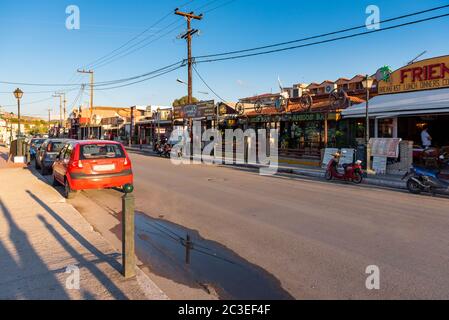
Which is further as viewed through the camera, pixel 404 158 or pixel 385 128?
pixel 385 128

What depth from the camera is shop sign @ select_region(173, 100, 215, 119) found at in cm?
2940

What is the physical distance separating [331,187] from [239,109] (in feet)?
54.2

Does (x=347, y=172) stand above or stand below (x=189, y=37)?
below

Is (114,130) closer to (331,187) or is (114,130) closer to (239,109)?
(239,109)

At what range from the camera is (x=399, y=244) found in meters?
5.82

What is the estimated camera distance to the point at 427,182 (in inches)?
424

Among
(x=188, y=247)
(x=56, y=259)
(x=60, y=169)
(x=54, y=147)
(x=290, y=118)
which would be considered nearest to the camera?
(x=56, y=259)

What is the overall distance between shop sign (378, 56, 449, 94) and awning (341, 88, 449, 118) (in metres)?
0.32

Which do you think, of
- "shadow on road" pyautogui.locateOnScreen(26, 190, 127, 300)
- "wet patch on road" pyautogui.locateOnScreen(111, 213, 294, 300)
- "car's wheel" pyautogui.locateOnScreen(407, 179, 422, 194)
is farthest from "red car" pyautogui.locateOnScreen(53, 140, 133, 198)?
"car's wheel" pyautogui.locateOnScreen(407, 179, 422, 194)

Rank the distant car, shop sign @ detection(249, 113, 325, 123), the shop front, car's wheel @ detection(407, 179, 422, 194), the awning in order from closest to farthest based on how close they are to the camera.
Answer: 1. car's wheel @ detection(407, 179, 422, 194)
2. the awning
3. the shop front
4. shop sign @ detection(249, 113, 325, 123)
5. the distant car

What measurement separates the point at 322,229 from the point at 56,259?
4.46 meters

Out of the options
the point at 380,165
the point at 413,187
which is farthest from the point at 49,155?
the point at 380,165

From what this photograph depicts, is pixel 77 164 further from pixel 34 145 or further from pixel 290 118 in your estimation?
pixel 34 145

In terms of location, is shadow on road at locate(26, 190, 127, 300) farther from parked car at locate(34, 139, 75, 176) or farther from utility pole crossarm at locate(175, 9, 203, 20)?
utility pole crossarm at locate(175, 9, 203, 20)
